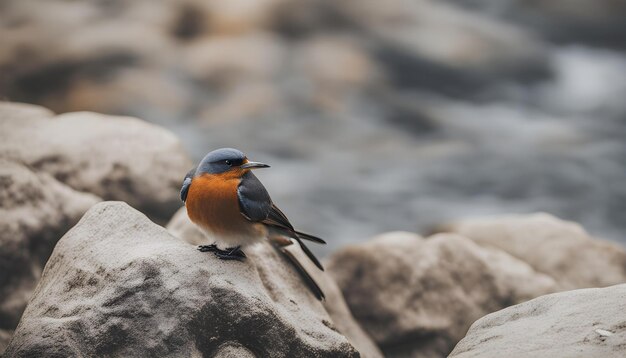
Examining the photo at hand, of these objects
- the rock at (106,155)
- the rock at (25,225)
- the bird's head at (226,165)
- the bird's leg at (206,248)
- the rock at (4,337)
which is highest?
the bird's head at (226,165)

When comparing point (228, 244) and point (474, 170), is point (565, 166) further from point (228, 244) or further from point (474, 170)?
point (228, 244)

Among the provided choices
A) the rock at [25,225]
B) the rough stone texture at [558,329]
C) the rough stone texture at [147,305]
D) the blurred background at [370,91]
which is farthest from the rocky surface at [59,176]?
the blurred background at [370,91]

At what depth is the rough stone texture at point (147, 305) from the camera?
359 cm

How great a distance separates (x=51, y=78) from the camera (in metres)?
10.9

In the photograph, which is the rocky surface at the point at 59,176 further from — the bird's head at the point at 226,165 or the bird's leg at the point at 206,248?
the bird's head at the point at 226,165

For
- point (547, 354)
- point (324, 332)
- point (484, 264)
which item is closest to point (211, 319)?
point (324, 332)

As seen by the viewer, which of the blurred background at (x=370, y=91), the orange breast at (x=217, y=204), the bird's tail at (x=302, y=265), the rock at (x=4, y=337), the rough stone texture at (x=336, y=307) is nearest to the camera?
the orange breast at (x=217, y=204)

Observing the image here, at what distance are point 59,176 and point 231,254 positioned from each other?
2.50 metres

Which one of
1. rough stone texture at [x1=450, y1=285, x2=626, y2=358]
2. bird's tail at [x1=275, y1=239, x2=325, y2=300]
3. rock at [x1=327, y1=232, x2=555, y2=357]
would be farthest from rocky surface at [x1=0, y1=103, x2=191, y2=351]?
rough stone texture at [x1=450, y1=285, x2=626, y2=358]

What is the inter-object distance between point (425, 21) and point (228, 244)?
9.54m

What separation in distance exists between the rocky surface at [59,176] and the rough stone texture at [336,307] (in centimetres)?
74

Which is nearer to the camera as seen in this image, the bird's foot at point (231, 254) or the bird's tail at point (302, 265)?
the bird's foot at point (231, 254)

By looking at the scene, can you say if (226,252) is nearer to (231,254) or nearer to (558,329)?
(231,254)

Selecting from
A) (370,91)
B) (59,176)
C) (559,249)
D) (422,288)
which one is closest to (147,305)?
(59,176)
